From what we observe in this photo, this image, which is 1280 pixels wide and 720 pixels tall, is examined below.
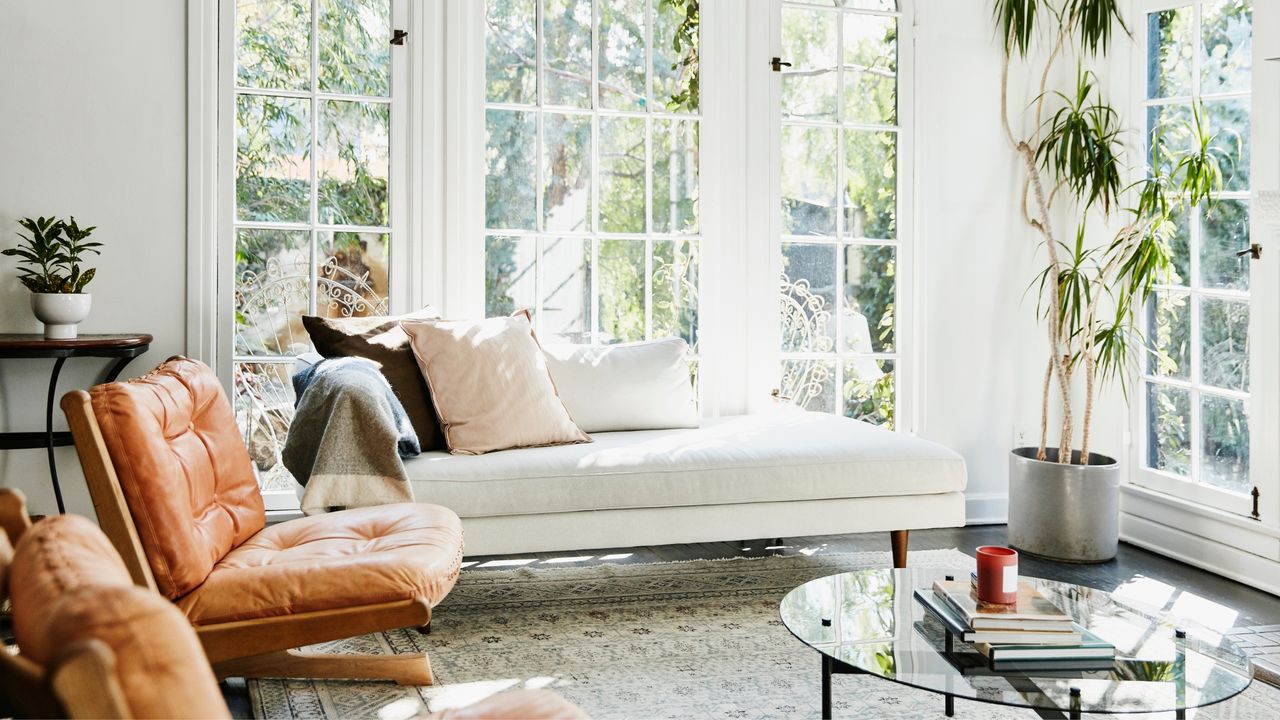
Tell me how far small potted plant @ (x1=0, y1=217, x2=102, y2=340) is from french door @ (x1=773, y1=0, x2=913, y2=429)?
8.52 ft

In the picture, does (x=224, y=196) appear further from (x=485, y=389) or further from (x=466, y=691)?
(x=466, y=691)

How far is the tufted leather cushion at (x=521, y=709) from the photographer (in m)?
1.50

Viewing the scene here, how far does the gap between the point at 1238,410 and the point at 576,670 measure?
105 inches

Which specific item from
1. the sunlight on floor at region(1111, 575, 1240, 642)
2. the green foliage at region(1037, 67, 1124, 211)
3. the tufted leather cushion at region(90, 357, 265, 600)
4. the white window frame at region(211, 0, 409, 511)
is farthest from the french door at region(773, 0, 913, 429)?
the tufted leather cushion at region(90, 357, 265, 600)

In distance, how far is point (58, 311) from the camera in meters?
3.45

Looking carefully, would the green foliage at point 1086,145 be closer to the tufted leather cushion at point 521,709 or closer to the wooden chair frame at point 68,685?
the tufted leather cushion at point 521,709

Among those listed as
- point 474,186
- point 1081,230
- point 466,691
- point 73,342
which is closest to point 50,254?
point 73,342

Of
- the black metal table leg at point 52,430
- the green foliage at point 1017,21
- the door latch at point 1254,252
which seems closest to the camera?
the black metal table leg at point 52,430

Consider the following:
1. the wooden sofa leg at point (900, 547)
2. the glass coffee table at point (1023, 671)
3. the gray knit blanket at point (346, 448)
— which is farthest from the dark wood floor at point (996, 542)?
the glass coffee table at point (1023, 671)

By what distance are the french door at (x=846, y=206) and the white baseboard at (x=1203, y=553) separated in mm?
1028

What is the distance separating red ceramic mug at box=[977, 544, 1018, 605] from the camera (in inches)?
85.7

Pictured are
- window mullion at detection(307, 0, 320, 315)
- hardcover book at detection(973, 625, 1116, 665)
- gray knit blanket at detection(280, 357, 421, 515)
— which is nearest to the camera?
hardcover book at detection(973, 625, 1116, 665)

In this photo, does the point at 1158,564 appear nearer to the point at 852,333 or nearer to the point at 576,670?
the point at 852,333

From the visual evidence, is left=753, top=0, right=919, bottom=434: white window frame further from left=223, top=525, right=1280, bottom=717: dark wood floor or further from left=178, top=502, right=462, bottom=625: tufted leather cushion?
left=178, top=502, right=462, bottom=625: tufted leather cushion
